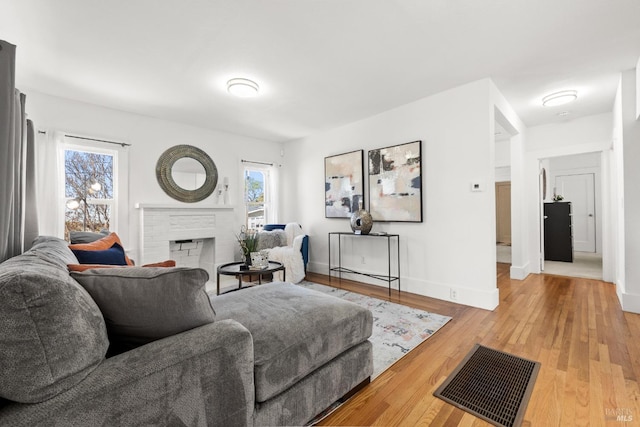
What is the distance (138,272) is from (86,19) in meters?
2.18

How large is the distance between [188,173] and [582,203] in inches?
344

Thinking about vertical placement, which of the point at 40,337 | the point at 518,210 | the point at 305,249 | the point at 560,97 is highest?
the point at 560,97

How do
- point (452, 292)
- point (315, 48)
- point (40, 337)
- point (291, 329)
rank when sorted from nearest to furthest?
point (40, 337), point (291, 329), point (315, 48), point (452, 292)

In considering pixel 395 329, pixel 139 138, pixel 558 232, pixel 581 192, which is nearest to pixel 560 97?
A: pixel 395 329

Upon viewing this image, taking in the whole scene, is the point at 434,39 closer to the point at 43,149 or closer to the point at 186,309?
the point at 186,309

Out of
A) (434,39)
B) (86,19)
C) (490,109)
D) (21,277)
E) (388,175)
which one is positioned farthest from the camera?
(388,175)

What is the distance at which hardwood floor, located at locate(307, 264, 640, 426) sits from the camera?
1.53 meters

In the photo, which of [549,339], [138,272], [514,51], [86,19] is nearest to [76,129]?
[86,19]

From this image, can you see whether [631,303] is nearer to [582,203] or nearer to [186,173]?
[582,203]

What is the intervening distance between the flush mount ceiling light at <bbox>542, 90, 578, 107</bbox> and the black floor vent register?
3146 millimetres

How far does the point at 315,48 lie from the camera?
8.12 feet

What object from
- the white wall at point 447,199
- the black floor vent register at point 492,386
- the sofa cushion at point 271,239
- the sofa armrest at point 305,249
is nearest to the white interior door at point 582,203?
the white wall at point 447,199

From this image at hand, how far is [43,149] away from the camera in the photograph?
10.7ft

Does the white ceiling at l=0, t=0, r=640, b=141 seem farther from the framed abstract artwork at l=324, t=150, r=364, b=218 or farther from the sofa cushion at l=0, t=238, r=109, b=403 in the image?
the sofa cushion at l=0, t=238, r=109, b=403
